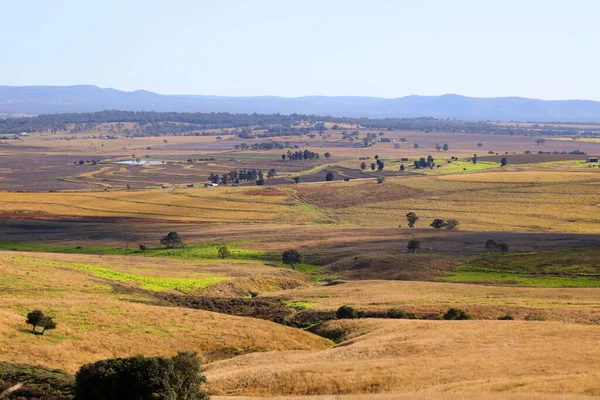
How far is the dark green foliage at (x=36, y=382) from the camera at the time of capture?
3025 cm

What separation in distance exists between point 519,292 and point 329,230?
177 feet

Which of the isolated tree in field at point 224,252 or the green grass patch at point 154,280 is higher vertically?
the green grass patch at point 154,280

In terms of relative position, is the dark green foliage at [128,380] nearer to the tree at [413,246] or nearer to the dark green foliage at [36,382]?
the dark green foliage at [36,382]

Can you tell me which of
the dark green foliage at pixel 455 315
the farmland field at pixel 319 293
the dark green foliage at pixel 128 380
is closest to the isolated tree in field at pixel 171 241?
the farmland field at pixel 319 293

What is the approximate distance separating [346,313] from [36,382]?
3036 cm

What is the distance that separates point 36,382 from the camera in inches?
1257

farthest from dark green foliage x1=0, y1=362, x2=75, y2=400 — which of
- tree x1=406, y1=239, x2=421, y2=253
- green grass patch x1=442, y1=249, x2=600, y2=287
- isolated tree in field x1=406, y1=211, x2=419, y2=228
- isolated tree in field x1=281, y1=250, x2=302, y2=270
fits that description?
isolated tree in field x1=406, y1=211, x2=419, y2=228

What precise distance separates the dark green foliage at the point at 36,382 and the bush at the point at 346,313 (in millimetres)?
27356

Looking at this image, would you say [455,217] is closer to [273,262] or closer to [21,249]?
[273,262]

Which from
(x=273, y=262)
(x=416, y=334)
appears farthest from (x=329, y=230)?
(x=416, y=334)

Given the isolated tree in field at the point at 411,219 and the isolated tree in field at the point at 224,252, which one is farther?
the isolated tree in field at the point at 411,219

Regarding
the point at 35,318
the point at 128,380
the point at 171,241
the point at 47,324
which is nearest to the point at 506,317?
the point at 47,324

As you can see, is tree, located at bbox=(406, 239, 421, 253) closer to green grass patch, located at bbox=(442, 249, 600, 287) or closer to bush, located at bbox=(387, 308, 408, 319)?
green grass patch, located at bbox=(442, 249, 600, 287)

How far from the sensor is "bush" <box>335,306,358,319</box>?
58.3 meters
